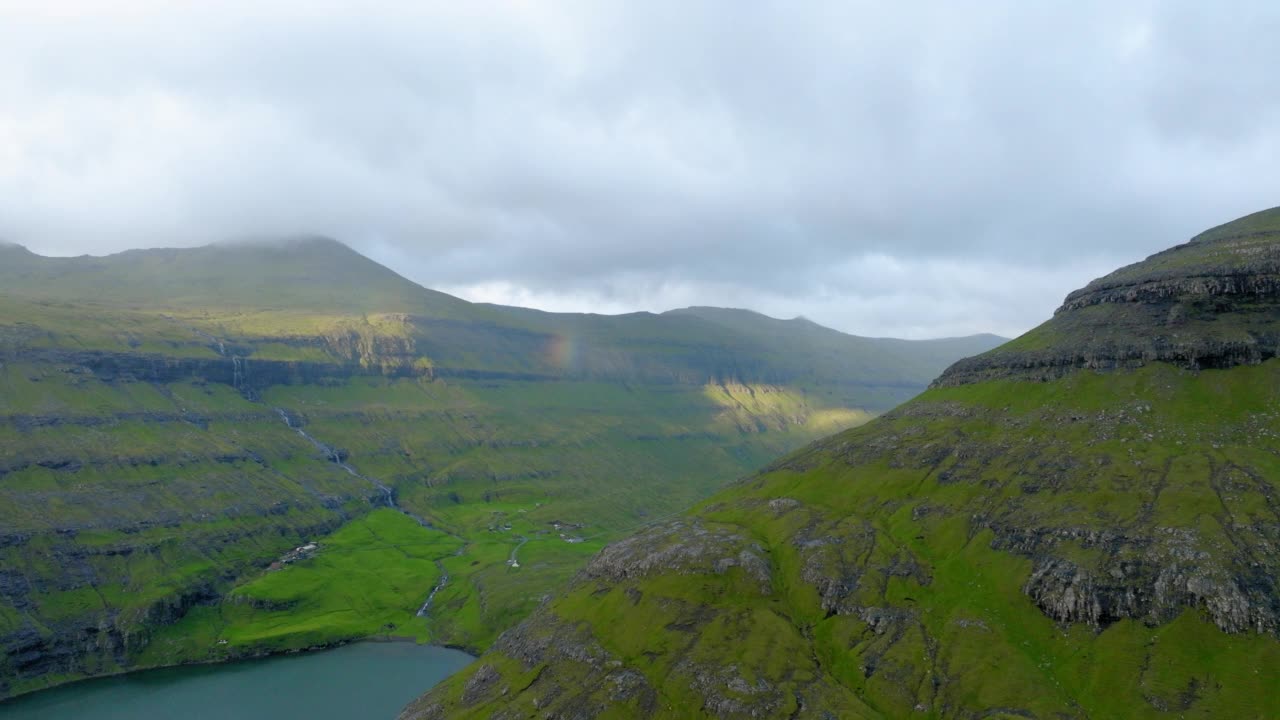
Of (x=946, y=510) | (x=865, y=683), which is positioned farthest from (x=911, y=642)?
(x=946, y=510)

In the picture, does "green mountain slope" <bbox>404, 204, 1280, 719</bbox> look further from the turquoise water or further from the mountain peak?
the turquoise water

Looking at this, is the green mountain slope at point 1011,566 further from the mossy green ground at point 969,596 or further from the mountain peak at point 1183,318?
the mountain peak at point 1183,318

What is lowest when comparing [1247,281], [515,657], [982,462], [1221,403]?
[515,657]

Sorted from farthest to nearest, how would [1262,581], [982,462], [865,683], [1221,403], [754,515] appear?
[754,515], [982,462], [1221,403], [865,683], [1262,581]

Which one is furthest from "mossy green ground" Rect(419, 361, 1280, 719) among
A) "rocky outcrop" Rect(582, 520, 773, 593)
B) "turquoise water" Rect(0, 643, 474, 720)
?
"turquoise water" Rect(0, 643, 474, 720)

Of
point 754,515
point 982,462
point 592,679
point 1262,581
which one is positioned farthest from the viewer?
point 754,515

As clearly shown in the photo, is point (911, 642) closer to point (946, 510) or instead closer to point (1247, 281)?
point (946, 510)
